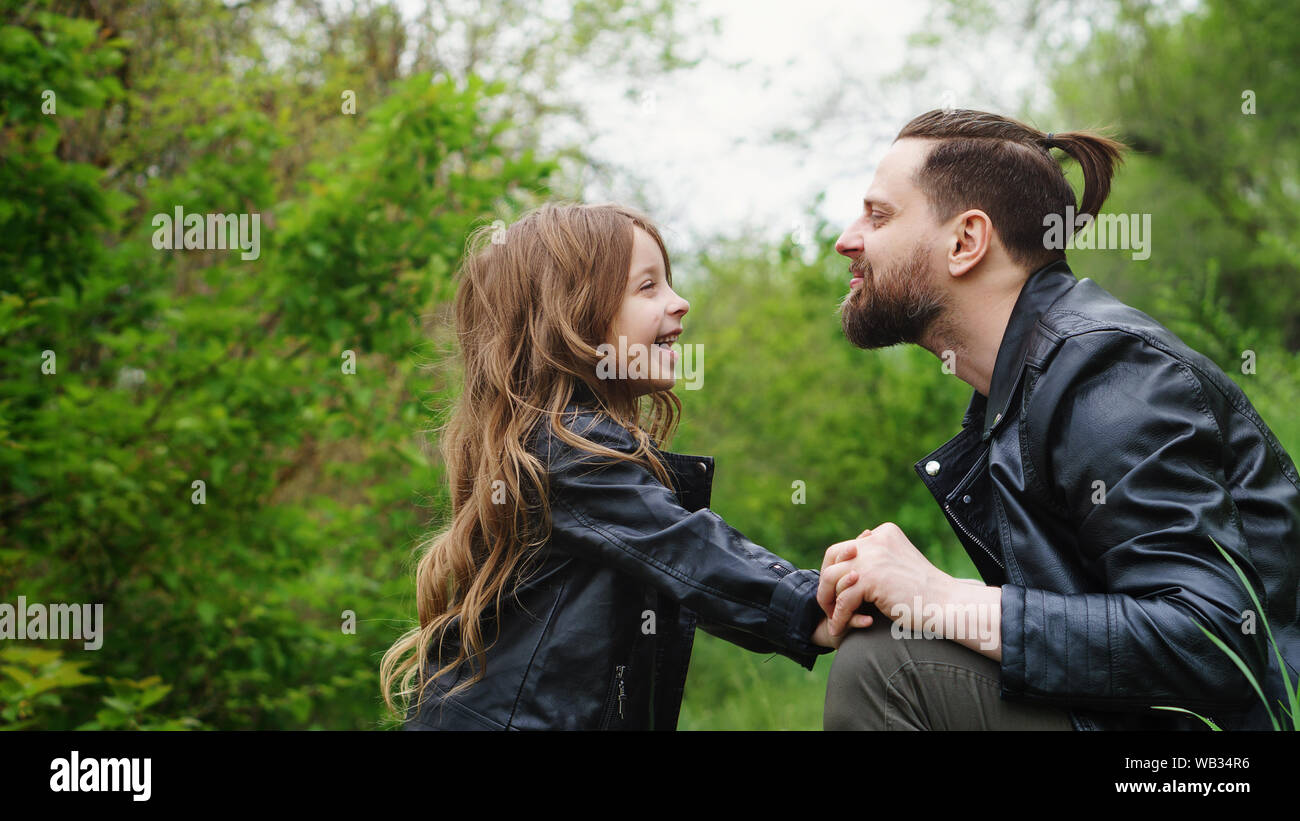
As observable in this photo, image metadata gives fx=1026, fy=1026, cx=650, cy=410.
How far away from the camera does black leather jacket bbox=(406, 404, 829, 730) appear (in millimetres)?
2197

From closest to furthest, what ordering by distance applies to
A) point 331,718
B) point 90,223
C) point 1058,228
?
1. point 1058,228
2. point 90,223
3. point 331,718

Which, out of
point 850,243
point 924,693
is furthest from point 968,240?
point 924,693

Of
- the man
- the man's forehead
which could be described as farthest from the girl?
the man's forehead

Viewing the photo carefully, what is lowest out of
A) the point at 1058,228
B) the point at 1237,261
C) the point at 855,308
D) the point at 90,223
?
the point at 855,308

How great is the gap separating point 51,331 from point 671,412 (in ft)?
8.29

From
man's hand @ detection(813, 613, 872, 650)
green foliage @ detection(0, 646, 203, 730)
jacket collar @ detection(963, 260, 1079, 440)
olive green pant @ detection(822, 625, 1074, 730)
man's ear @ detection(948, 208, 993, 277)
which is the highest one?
man's ear @ detection(948, 208, 993, 277)

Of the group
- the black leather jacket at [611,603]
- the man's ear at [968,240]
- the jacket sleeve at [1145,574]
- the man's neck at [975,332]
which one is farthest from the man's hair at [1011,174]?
the black leather jacket at [611,603]

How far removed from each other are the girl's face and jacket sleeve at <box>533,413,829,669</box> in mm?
372

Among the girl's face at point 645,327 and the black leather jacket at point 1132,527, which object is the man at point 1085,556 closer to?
the black leather jacket at point 1132,527

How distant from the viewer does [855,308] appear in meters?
2.79

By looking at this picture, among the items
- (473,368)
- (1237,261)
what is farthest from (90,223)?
(1237,261)

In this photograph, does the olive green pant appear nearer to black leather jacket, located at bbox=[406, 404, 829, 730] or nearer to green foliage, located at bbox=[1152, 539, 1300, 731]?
black leather jacket, located at bbox=[406, 404, 829, 730]

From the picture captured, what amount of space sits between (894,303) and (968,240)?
24 centimetres

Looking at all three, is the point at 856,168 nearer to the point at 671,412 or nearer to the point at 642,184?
the point at 642,184
